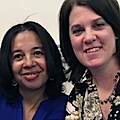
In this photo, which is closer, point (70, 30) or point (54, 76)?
point (70, 30)

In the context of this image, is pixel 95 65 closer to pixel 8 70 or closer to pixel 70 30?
pixel 70 30

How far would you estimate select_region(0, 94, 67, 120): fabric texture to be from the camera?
992mm

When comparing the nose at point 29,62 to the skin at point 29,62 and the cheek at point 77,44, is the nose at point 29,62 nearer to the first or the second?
the skin at point 29,62

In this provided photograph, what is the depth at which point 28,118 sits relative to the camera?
102 cm

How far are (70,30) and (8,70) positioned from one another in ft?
1.21

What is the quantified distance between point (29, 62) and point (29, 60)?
0.4 inches

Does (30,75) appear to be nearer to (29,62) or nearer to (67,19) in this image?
(29,62)

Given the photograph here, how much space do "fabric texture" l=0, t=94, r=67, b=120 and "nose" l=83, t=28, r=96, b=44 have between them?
1.30ft

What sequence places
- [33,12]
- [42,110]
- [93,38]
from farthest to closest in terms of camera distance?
[33,12], [42,110], [93,38]

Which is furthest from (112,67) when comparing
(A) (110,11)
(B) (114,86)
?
(A) (110,11)

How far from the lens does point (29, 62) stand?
0.95m

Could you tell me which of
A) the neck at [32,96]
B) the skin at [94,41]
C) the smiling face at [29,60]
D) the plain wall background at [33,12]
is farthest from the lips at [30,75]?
the plain wall background at [33,12]

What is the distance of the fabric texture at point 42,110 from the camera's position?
99 cm

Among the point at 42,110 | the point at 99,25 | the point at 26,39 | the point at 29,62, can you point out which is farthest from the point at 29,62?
the point at 99,25
